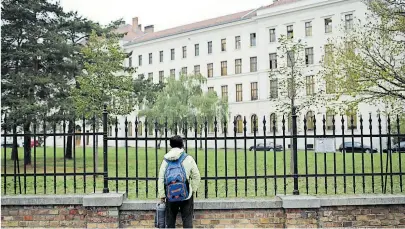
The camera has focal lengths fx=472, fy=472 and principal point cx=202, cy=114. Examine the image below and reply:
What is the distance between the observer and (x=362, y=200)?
7566mm

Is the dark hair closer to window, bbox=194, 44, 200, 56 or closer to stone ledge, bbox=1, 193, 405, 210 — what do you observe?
stone ledge, bbox=1, 193, 405, 210

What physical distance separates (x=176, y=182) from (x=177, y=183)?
0.02 metres

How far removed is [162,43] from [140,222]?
2164 inches

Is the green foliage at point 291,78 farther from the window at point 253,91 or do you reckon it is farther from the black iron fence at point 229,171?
the window at point 253,91

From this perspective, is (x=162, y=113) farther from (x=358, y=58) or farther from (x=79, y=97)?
(x=358, y=58)

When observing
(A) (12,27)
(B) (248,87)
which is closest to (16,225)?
(A) (12,27)

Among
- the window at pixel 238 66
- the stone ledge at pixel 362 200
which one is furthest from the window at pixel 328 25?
the stone ledge at pixel 362 200

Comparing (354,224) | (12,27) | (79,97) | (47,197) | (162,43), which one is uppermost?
(162,43)

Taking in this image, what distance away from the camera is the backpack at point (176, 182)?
21.8ft

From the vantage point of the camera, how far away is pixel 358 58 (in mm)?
15242

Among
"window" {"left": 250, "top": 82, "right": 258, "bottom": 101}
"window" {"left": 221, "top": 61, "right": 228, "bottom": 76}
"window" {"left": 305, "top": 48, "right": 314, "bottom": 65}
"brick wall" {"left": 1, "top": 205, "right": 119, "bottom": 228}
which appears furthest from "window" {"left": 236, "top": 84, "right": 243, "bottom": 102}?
"brick wall" {"left": 1, "top": 205, "right": 119, "bottom": 228}

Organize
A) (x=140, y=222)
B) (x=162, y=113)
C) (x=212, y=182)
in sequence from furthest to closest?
1. (x=162, y=113)
2. (x=212, y=182)
3. (x=140, y=222)

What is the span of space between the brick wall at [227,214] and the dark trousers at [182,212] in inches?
21.4

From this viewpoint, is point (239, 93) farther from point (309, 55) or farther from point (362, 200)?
point (362, 200)
